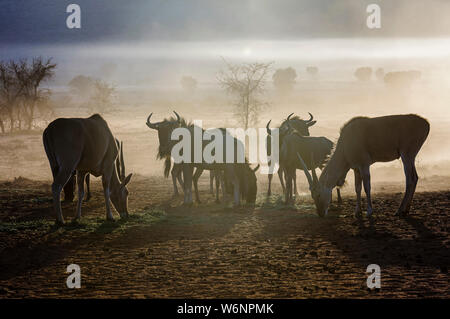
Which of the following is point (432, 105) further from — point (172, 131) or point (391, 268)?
point (391, 268)

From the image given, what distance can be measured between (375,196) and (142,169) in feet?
52.8

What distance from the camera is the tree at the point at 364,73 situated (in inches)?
5059

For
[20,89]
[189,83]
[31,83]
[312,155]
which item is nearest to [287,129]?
[312,155]

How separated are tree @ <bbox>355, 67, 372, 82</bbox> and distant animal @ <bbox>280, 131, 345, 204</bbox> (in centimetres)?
11578

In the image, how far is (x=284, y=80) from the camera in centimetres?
10769

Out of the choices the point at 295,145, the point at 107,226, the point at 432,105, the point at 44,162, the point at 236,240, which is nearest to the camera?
the point at 236,240

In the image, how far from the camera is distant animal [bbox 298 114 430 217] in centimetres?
1387

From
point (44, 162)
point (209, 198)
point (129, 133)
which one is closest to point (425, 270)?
point (209, 198)

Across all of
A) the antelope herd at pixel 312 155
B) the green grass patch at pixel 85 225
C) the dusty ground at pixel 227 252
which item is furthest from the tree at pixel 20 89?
the green grass patch at pixel 85 225

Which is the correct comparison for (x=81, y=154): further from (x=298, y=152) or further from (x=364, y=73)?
(x=364, y=73)

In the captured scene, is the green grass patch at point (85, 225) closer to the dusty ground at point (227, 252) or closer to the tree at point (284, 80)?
the dusty ground at point (227, 252)

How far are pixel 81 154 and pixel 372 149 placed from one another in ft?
22.3

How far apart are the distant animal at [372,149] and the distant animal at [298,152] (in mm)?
1893

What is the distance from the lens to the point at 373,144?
555 inches
